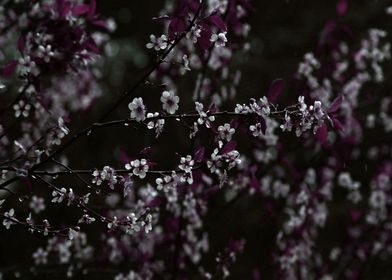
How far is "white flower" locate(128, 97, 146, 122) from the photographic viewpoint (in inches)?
87.0

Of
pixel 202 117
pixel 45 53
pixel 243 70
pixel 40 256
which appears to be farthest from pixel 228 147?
pixel 243 70

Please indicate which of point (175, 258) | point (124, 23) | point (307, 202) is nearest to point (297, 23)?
point (124, 23)

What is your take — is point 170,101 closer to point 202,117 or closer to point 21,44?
point 202,117

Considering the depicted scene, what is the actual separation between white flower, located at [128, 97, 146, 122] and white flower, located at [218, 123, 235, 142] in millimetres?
316

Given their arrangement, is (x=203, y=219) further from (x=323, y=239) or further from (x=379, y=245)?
(x=323, y=239)

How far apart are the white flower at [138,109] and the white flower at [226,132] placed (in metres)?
0.32

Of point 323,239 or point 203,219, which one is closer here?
point 203,219

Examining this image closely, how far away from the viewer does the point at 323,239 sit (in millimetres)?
8836

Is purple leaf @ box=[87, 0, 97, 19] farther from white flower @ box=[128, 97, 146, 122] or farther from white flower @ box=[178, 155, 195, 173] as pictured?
white flower @ box=[178, 155, 195, 173]

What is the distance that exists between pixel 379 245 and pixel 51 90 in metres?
3.46

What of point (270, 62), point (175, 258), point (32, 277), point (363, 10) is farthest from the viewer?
point (363, 10)

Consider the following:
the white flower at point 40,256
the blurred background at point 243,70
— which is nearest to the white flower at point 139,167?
the white flower at point 40,256

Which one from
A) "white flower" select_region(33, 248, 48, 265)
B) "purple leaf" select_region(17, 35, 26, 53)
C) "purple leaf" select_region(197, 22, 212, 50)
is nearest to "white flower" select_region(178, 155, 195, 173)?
"purple leaf" select_region(197, 22, 212, 50)

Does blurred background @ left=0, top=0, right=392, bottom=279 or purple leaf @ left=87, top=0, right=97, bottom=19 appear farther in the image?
blurred background @ left=0, top=0, right=392, bottom=279
